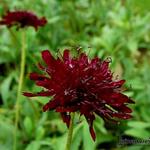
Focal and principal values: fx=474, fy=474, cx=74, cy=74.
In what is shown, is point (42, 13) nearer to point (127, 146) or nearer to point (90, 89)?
point (127, 146)

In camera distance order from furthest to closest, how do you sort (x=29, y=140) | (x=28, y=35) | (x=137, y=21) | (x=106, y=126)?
→ 1. (x=137, y=21)
2. (x=28, y=35)
3. (x=106, y=126)
4. (x=29, y=140)

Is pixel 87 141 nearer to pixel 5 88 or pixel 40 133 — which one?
pixel 40 133

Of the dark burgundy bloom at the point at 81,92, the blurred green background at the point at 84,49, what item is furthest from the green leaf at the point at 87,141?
the dark burgundy bloom at the point at 81,92

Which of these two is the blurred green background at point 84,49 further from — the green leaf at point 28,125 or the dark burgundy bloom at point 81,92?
the dark burgundy bloom at point 81,92

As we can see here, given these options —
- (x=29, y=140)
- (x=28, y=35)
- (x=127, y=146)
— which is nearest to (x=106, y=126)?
(x=127, y=146)

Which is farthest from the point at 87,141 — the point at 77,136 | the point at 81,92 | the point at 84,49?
the point at 84,49

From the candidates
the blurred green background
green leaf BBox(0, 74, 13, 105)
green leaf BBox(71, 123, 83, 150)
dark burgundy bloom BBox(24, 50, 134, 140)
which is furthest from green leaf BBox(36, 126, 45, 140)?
dark burgundy bloom BBox(24, 50, 134, 140)

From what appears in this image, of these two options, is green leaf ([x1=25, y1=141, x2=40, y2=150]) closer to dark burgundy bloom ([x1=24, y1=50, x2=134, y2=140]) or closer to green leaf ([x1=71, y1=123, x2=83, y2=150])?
green leaf ([x1=71, y1=123, x2=83, y2=150])
